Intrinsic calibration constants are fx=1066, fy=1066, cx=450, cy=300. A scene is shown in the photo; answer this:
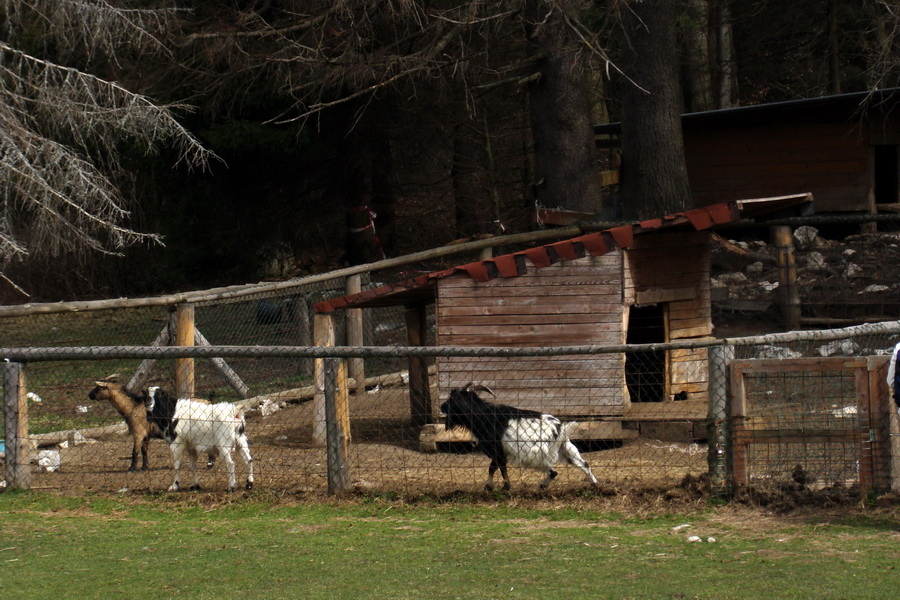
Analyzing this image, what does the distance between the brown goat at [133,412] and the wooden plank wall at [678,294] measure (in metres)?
4.49

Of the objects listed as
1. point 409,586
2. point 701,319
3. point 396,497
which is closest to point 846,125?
point 701,319

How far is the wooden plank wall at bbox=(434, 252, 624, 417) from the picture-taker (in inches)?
397

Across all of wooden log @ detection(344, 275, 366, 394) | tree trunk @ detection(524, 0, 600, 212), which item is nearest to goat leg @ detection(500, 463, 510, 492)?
wooden log @ detection(344, 275, 366, 394)

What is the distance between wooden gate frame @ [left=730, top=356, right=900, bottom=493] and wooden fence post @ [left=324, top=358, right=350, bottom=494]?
285 centimetres

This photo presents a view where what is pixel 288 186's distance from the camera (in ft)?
69.5

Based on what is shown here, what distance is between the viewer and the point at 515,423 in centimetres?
790

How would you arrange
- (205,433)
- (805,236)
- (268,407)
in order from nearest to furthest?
(205,433) < (268,407) < (805,236)

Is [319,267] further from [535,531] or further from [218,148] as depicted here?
[535,531]

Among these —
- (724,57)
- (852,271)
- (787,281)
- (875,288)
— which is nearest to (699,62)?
(724,57)

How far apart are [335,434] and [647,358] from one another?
4.91 meters

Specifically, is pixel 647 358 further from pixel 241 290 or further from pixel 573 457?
pixel 241 290

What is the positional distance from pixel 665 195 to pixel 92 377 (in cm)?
837

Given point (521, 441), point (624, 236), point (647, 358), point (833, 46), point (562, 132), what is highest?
point (833, 46)

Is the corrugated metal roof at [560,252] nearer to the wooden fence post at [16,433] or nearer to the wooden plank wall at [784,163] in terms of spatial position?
the wooden fence post at [16,433]
